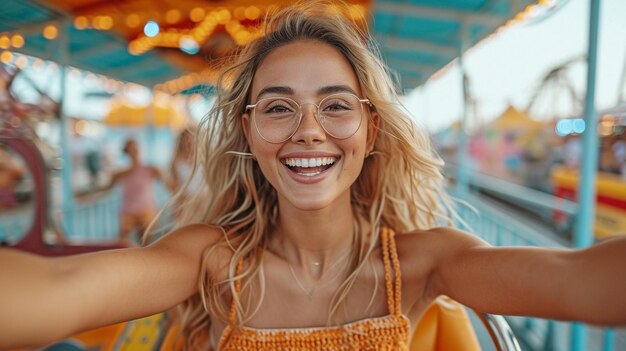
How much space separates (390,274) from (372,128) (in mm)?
343

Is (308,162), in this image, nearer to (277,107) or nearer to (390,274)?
→ (277,107)

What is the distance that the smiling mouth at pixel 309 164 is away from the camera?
1.00 metres

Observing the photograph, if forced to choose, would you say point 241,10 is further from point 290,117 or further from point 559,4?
point 290,117

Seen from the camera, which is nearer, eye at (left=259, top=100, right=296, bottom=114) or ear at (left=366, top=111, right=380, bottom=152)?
eye at (left=259, top=100, right=296, bottom=114)

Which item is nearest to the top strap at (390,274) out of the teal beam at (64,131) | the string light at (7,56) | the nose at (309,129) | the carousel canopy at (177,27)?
the nose at (309,129)

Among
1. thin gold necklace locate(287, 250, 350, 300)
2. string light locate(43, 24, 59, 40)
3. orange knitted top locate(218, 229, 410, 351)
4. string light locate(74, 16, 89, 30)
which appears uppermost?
string light locate(74, 16, 89, 30)

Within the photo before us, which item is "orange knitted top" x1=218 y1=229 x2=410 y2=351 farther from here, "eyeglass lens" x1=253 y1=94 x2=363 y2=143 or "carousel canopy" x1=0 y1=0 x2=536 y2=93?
"carousel canopy" x1=0 y1=0 x2=536 y2=93

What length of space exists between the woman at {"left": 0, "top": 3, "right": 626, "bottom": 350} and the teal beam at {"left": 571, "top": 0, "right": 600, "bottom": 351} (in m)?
1.19

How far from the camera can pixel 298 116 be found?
3.32 ft

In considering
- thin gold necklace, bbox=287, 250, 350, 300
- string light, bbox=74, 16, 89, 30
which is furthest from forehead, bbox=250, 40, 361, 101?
string light, bbox=74, 16, 89, 30

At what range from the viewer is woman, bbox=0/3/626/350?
93cm

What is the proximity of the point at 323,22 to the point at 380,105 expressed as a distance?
24cm

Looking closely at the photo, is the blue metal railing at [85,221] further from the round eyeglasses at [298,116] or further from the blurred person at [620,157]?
the blurred person at [620,157]

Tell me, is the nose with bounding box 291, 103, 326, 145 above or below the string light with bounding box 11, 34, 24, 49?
below
